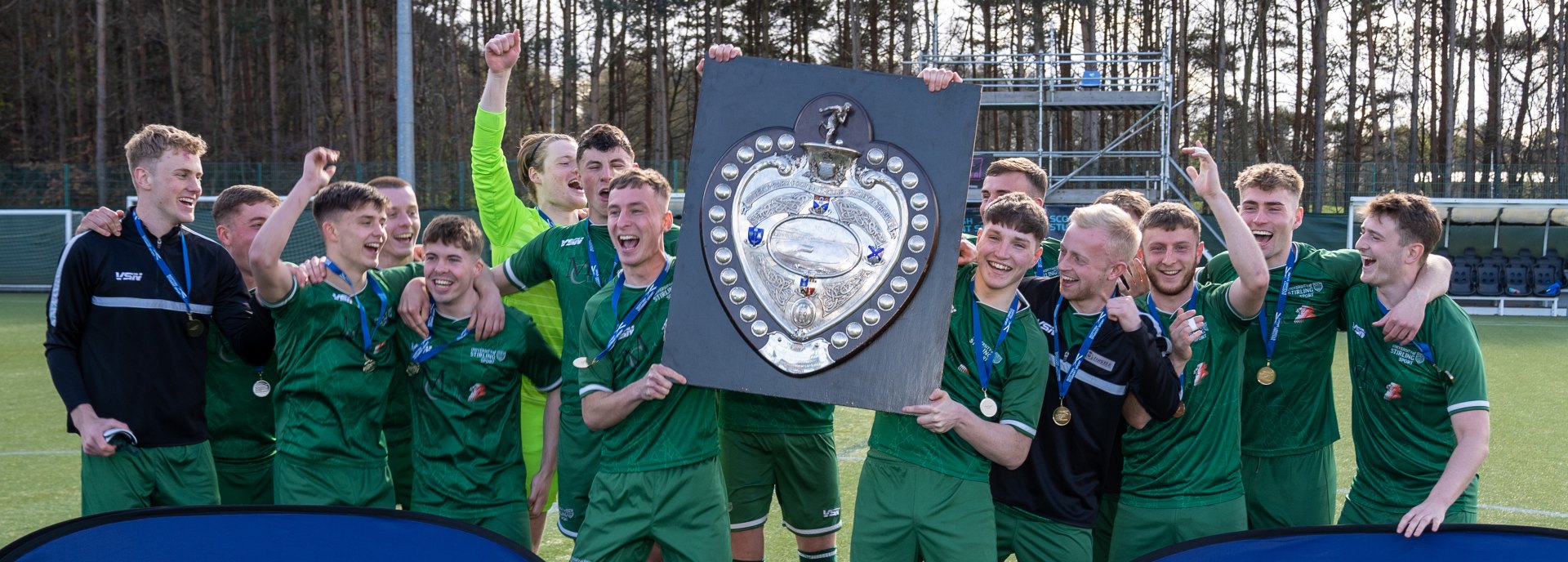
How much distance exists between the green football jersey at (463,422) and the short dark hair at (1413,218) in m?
2.87

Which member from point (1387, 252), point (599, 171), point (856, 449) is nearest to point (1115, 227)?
point (1387, 252)

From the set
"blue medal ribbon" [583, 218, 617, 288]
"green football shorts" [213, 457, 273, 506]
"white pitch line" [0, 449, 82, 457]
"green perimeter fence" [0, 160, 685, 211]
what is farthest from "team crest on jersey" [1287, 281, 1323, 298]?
"green perimeter fence" [0, 160, 685, 211]

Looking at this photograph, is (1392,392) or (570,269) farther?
(570,269)

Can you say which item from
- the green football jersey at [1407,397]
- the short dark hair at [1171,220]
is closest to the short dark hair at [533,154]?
the short dark hair at [1171,220]

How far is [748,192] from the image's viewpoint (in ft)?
10.5

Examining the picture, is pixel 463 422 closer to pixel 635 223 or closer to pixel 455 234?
pixel 455 234

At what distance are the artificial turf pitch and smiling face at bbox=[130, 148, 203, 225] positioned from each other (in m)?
2.17

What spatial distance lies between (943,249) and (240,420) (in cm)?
277

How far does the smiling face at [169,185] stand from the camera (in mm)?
3955

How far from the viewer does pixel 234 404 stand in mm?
4301

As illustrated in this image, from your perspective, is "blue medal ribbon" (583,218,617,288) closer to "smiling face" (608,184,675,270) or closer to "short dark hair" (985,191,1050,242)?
"smiling face" (608,184,675,270)

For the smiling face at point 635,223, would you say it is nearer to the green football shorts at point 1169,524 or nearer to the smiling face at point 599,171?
the smiling face at point 599,171

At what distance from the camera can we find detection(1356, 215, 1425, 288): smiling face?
12.4 ft

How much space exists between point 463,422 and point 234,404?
104 centimetres
